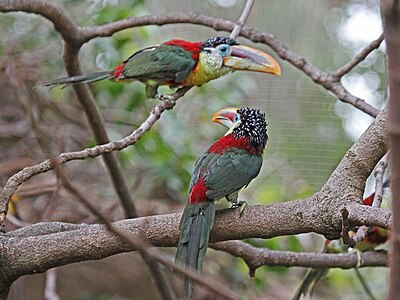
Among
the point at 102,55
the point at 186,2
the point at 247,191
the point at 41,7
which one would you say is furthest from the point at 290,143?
the point at 41,7

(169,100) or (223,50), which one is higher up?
(223,50)

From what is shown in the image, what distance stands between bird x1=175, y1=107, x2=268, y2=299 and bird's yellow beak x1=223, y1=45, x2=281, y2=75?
19 centimetres

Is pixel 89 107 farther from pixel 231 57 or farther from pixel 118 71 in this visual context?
pixel 231 57

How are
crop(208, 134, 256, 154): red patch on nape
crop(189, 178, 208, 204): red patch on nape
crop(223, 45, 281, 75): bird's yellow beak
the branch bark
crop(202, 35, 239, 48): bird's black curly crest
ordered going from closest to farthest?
the branch bark, crop(189, 178, 208, 204): red patch on nape, crop(208, 134, 256, 154): red patch on nape, crop(223, 45, 281, 75): bird's yellow beak, crop(202, 35, 239, 48): bird's black curly crest

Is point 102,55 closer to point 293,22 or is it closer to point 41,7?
point 41,7

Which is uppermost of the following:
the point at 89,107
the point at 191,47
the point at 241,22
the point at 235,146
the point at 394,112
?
the point at 191,47

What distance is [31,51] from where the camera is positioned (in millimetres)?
2418

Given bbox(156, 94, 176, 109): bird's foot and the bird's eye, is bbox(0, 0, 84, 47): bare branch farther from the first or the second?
the bird's eye

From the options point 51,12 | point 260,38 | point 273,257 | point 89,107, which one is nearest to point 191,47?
point 260,38

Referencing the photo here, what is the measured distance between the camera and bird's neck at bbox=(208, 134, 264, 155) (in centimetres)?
136

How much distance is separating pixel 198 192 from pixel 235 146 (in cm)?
19

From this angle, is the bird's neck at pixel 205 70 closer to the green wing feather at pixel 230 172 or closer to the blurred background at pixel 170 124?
the blurred background at pixel 170 124

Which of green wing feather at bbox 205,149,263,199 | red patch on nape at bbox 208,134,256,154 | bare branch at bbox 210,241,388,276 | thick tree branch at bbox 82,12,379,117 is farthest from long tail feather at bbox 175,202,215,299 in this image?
thick tree branch at bbox 82,12,379,117

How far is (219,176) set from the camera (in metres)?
1.26
